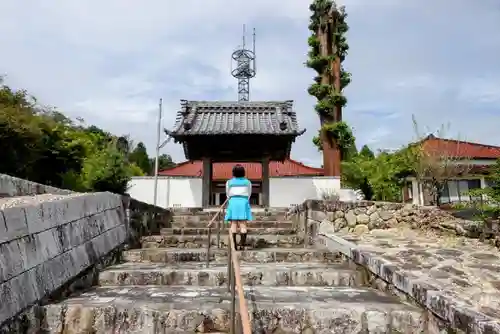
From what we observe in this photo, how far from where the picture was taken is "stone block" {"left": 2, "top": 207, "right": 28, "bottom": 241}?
3.07 meters

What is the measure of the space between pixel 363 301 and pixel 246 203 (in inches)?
104

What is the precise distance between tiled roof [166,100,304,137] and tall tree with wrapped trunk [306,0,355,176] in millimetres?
1844

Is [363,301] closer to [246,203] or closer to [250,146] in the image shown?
[246,203]

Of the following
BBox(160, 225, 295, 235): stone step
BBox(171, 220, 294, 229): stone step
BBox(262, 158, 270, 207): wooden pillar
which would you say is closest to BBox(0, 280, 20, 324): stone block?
BBox(160, 225, 295, 235): stone step

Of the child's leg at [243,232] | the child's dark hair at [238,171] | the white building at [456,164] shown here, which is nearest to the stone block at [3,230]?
the child's dark hair at [238,171]

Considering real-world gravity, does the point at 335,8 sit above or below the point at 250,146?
above

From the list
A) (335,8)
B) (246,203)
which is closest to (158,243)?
(246,203)

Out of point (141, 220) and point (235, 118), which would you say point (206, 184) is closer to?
point (235, 118)

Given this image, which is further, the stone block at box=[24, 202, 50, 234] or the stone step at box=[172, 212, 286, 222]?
the stone step at box=[172, 212, 286, 222]

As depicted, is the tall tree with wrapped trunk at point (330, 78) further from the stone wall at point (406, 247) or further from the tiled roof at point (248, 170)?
the stone wall at point (406, 247)

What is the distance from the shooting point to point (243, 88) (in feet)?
82.1

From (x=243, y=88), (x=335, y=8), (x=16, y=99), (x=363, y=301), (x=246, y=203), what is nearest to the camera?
(x=363, y=301)

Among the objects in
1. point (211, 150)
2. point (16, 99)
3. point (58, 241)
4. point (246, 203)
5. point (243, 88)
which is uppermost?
point (243, 88)

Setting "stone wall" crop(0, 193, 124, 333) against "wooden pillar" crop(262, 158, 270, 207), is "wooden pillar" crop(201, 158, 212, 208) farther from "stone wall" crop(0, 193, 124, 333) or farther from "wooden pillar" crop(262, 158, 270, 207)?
"stone wall" crop(0, 193, 124, 333)
